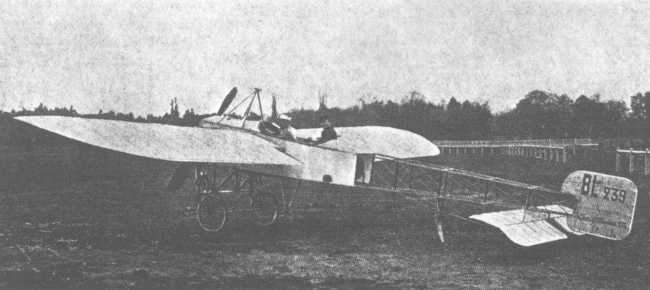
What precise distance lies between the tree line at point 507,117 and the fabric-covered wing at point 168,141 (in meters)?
52.4

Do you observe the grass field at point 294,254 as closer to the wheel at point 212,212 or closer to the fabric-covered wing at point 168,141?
the wheel at point 212,212

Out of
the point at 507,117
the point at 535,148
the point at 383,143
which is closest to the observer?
the point at 383,143

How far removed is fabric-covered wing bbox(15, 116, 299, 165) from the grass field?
0.60 meters

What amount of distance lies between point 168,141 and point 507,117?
9021 cm

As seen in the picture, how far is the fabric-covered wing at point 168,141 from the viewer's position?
28.7ft

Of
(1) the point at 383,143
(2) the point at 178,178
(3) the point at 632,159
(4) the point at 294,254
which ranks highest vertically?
(3) the point at 632,159

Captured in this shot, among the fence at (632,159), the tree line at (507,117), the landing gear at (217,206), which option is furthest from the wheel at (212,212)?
the tree line at (507,117)

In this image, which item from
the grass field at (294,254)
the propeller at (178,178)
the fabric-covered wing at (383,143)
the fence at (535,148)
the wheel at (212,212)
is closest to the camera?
the grass field at (294,254)

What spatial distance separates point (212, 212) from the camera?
421 inches

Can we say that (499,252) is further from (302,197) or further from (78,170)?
(78,170)

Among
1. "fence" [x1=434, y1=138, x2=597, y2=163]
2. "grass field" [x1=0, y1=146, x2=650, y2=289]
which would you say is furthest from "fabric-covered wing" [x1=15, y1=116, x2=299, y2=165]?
"fence" [x1=434, y1=138, x2=597, y2=163]

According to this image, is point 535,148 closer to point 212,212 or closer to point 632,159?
point 632,159

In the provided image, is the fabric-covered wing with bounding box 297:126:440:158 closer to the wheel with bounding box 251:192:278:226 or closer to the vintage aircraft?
the vintage aircraft

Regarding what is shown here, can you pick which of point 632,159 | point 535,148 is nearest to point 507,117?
point 535,148
